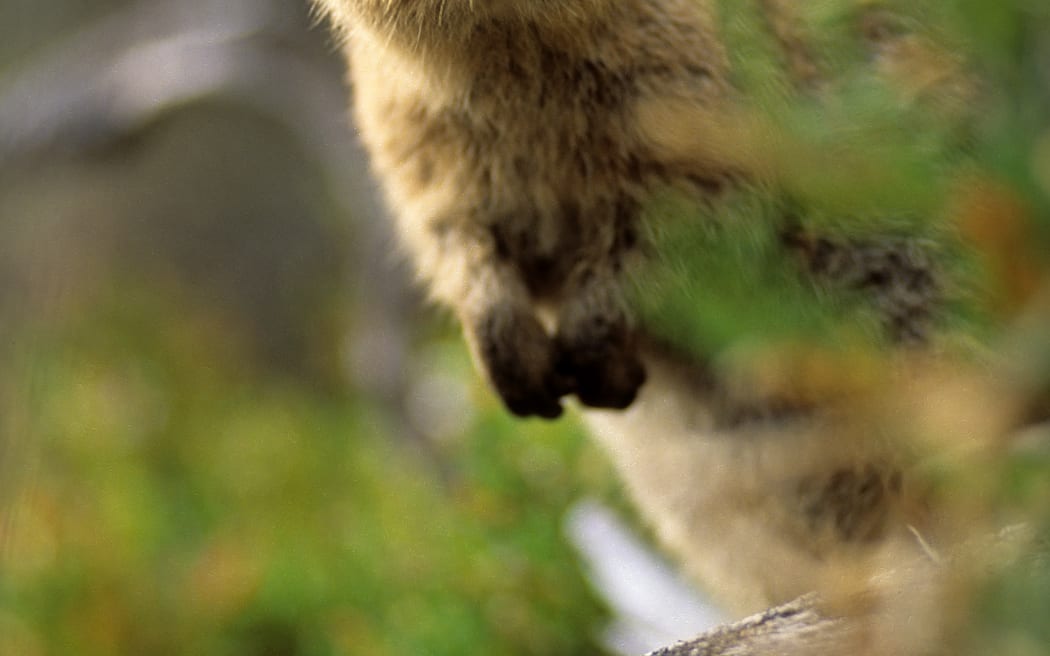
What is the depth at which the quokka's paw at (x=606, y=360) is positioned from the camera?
3363 mm

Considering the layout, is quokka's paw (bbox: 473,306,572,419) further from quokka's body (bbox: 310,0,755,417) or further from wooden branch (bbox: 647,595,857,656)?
wooden branch (bbox: 647,595,857,656)

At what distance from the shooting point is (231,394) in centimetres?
949

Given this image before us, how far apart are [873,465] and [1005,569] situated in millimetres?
2006

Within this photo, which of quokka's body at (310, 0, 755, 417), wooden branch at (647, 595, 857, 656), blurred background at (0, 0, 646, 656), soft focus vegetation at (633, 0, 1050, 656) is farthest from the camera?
blurred background at (0, 0, 646, 656)

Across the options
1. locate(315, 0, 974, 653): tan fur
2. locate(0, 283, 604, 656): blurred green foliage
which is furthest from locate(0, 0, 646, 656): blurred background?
locate(315, 0, 974, 653): tan fur

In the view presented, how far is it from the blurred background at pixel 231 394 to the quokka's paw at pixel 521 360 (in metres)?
1.23

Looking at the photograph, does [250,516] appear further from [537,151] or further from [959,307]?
[959,307]

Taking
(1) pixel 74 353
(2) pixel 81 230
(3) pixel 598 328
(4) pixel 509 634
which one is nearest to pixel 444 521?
(4) pixel 509 634

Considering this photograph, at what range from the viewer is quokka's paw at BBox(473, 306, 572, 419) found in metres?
3.43

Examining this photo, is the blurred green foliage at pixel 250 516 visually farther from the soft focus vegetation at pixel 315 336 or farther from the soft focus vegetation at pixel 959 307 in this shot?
the soft focus vegetation at pixel 959 307

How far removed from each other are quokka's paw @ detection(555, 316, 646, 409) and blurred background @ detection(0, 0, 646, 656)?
127cm

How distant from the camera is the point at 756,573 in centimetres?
377

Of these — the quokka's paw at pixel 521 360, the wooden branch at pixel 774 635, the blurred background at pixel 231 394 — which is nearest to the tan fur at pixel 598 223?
the quokka's paw at pixel 521 360

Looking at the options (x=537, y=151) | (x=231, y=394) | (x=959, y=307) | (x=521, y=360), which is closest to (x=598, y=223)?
Answer: (x=537, y=151)
